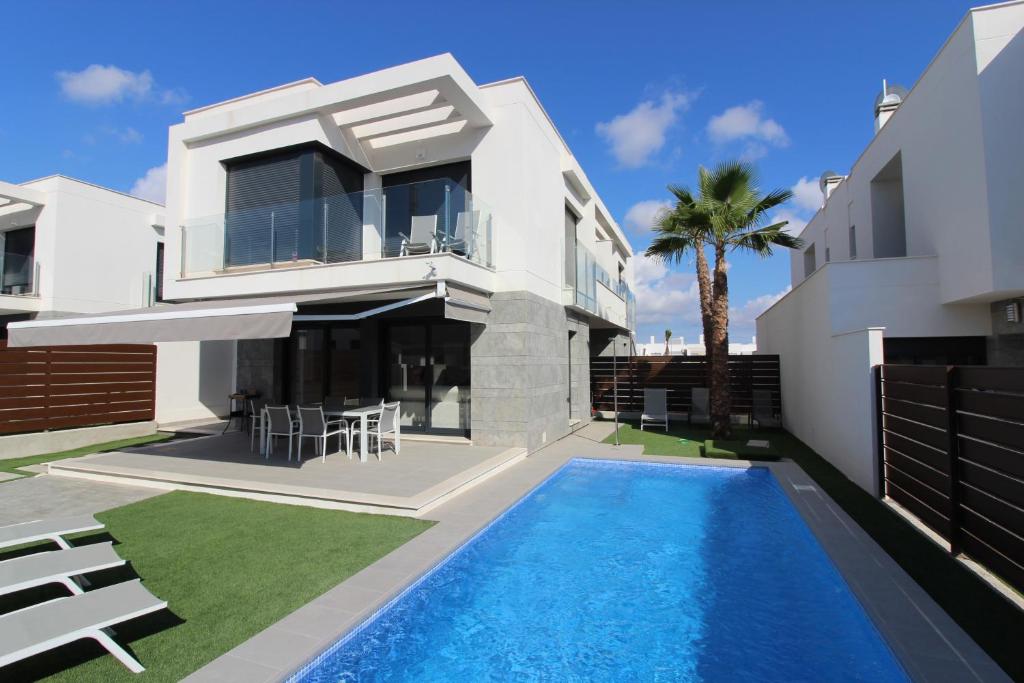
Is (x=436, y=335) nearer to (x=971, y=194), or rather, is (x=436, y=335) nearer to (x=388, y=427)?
(x=388, y=427)

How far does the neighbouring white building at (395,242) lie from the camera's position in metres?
11.9

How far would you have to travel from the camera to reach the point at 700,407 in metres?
19.5

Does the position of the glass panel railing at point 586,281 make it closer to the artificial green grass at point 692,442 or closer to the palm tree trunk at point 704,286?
the palm tree trunk at point 704,286

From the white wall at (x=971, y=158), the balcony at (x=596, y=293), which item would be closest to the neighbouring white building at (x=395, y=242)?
the balcony at (x=596, y=293)

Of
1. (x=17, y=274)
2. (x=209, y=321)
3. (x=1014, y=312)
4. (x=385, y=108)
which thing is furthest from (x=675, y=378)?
(x=17, y=274)

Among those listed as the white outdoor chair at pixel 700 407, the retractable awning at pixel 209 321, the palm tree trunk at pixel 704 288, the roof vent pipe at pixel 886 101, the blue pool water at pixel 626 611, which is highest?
the roof vent pipe at pixel 886 101

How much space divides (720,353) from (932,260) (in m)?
5.66

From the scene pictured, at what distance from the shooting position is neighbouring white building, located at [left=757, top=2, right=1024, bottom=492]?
1055 centimetres

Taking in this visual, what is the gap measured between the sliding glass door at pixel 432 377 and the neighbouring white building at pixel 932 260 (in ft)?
30.2

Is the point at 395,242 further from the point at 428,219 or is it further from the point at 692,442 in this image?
the point at 692,442

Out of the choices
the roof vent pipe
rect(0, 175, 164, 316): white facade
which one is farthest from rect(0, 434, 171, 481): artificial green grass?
the roof vent pipe

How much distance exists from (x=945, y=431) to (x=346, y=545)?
7838mm

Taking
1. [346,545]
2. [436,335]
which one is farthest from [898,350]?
[346,545]

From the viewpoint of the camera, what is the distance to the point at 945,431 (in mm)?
6441
